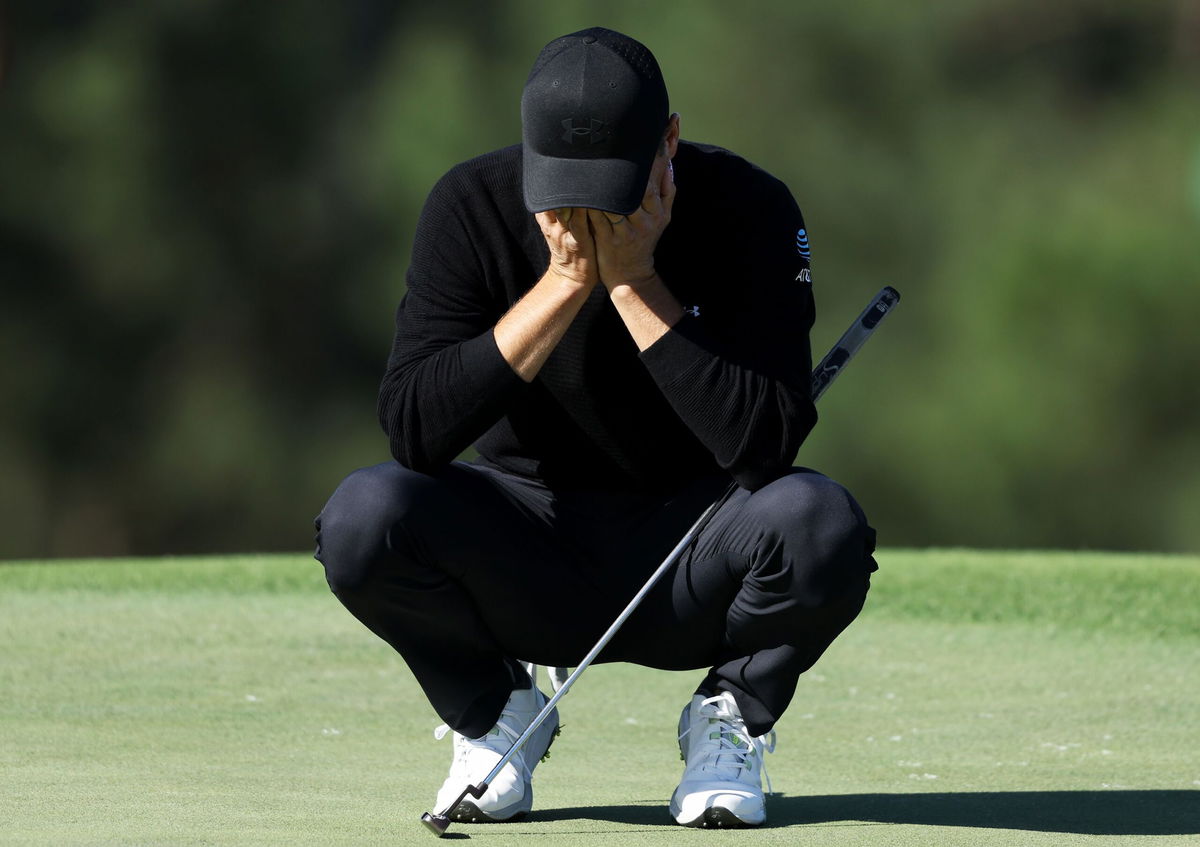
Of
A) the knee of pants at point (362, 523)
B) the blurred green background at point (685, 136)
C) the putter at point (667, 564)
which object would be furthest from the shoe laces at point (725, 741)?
the blurred green background at point (685, 136)

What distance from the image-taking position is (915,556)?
4020 millimetres

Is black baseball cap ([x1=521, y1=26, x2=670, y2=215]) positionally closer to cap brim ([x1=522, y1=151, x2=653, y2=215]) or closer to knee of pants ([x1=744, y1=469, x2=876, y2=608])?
cap brim ([x1=522, y1=151, x2=653, y2=215])

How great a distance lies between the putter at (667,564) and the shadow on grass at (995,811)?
85mm

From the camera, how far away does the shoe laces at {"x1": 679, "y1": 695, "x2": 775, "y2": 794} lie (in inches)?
71.3

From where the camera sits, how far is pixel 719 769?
1800 millimetres

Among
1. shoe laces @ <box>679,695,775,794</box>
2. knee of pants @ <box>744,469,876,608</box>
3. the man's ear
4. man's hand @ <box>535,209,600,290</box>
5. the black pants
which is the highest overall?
the man's ear

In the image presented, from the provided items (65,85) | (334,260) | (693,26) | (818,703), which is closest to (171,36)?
(65,85)

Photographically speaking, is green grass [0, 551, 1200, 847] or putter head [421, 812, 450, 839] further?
green grass [0, 551, 1200, 847]

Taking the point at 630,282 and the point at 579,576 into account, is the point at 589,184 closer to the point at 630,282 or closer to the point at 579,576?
the point at 630,282

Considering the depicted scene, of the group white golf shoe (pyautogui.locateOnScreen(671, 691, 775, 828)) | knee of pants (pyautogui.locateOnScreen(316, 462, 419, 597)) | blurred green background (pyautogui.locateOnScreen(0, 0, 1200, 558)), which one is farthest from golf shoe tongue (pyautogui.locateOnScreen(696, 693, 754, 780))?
blurred green background (pyautogui.locateOnScreen(0, 0, 1200, 558))

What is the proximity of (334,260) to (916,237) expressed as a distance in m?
3.58

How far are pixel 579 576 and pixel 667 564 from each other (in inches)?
5.2

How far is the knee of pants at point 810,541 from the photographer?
1.77 m

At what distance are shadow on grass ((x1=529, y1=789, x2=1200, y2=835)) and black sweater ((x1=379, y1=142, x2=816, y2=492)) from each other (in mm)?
340
